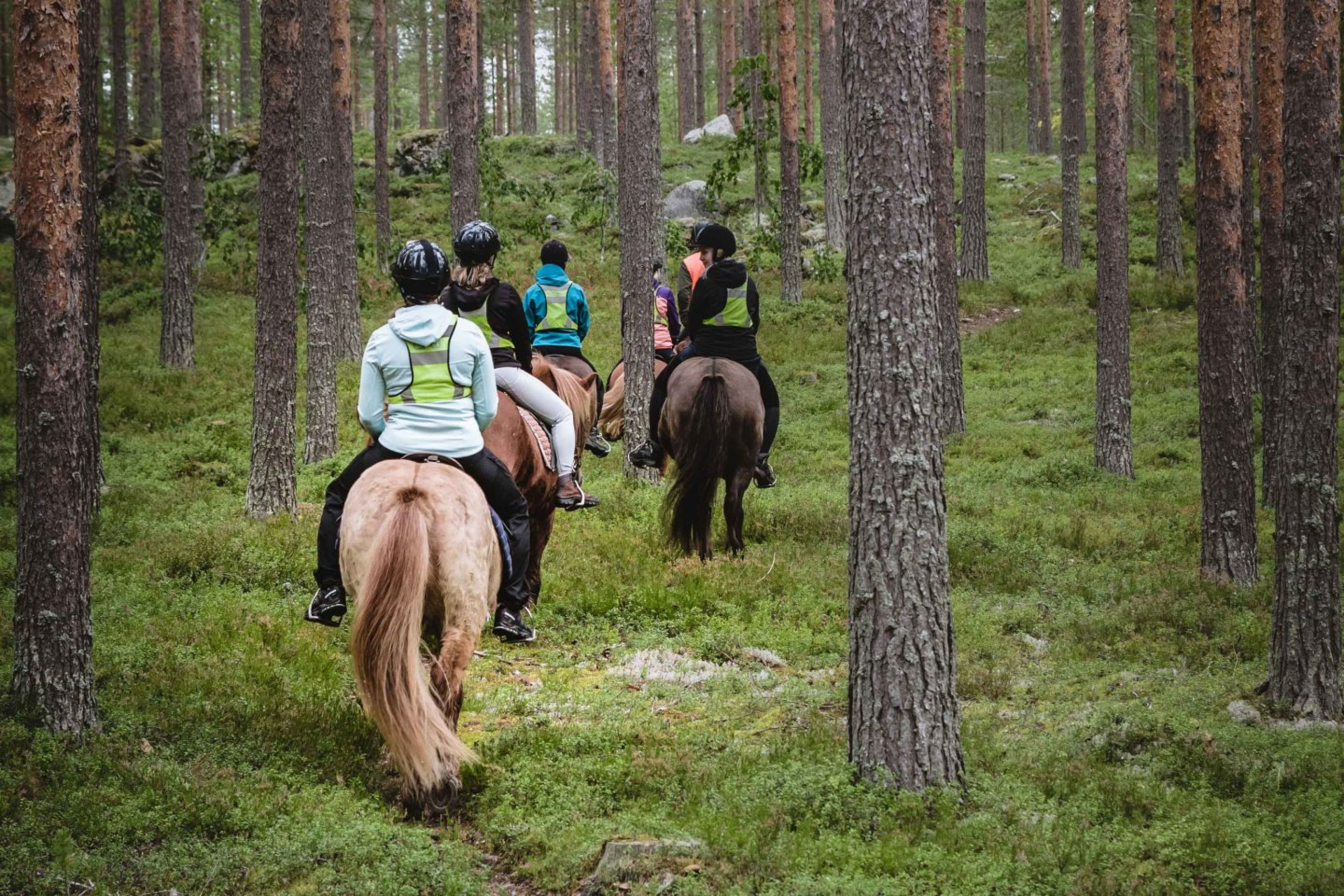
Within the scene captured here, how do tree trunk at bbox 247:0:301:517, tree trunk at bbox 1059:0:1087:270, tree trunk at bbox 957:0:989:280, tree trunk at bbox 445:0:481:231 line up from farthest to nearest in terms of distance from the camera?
tree trunk at bbox 1059:0:1087:270 < tree trunk at bbox 957:0:989:280 < tree trunk at bbox 445:0:481:231 < tree trunk at bbox 247:0:301:517

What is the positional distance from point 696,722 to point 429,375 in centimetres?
287

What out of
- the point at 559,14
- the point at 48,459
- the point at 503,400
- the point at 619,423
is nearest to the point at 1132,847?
the point at 503,400

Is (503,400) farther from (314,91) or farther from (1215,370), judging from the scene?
(314,91)

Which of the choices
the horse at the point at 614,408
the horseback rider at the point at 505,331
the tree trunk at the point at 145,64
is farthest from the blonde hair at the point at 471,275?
the tree trunk at the point at 145,64

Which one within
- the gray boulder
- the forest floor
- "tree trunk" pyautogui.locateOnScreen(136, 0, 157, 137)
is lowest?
the forest floor

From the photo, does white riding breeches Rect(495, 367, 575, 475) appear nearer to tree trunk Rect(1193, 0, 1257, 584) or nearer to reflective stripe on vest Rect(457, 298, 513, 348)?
reflective stripe on vest Rect(457, 298, 513, 348)

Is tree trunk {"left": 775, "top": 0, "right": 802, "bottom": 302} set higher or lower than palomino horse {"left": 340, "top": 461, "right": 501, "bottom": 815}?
higher

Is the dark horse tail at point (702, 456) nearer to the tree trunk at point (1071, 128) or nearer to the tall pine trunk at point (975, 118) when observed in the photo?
the tall pine trunk at point (975, 118)

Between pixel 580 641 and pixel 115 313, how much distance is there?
2032 centimetres

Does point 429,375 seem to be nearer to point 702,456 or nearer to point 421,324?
point 421,324

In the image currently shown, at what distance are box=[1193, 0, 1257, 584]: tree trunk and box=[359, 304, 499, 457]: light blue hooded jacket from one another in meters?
7.75

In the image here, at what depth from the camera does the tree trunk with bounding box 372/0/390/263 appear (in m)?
30.2

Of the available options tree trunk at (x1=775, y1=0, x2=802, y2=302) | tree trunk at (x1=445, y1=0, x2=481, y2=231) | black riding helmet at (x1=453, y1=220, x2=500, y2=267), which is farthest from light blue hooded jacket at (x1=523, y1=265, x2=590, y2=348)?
tree trunk at (x1=775, y1=0, x2=802, y2=302)

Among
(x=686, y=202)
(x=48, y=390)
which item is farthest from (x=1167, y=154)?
(x=48, y=390)
